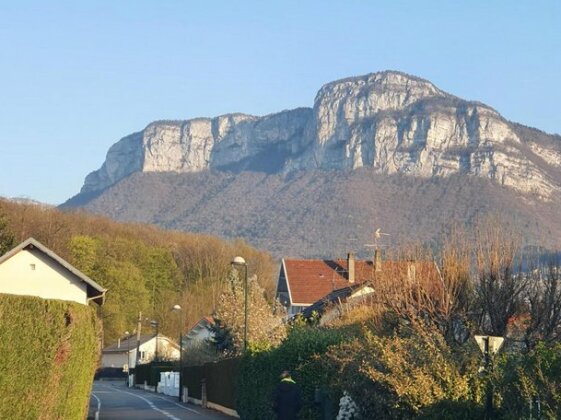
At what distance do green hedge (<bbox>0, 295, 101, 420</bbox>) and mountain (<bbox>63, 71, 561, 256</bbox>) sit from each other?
96842 millimetres

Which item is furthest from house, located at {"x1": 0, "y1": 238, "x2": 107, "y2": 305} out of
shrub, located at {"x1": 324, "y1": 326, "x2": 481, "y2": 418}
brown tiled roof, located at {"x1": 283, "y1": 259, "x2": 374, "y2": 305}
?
brown tiled roof, located at {"x1": 283, "y1": 259, "x2": 374, "y2": 305}

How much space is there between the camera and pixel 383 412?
17.2m

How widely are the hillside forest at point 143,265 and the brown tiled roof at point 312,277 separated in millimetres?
13035

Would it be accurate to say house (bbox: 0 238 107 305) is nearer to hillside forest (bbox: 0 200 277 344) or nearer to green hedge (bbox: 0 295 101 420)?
green hedge (bbox: 0 295 101 420)

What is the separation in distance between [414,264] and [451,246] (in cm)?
113

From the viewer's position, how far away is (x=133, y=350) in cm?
10456

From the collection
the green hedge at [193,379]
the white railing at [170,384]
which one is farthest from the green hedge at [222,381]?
the white railing at [170,384]

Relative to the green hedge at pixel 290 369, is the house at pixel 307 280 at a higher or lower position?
higher

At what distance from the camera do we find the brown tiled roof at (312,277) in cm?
6700

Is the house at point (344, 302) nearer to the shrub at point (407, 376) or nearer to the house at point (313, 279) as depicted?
the house at point (313, 279)

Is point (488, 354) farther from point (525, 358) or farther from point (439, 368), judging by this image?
point (525, 358)

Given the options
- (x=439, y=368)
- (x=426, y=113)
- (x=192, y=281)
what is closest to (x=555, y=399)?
(x=439, y=368)

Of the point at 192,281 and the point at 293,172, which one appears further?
the point at 293,172

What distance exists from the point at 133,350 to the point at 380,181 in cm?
6430
